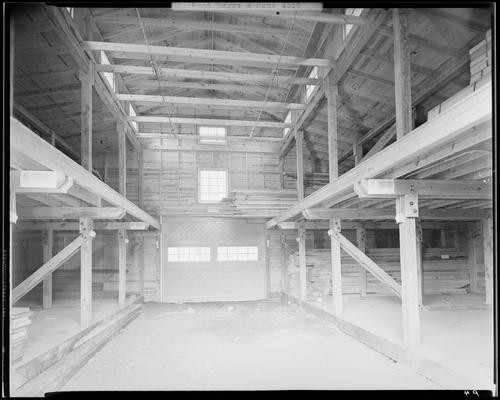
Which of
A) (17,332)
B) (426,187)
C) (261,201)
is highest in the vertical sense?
(261,201)

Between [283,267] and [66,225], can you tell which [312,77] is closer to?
[283,267]

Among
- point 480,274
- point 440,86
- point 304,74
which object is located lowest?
point 480,274

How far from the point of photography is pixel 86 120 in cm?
779

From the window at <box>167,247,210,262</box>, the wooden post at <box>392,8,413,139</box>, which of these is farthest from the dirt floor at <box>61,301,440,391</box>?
the window at <box>167,247,210,262</box>

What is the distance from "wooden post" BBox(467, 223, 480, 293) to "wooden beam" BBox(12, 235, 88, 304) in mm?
12258

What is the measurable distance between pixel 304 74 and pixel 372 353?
27.0 feet

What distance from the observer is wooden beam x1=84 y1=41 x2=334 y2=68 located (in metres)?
7.80

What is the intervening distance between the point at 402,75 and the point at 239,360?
17.9 feet

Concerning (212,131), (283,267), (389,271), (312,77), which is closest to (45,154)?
(312,77)

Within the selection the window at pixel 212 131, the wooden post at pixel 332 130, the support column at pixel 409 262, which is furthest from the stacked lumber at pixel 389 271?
the support column at pixel 409 262

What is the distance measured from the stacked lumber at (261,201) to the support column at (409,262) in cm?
763
